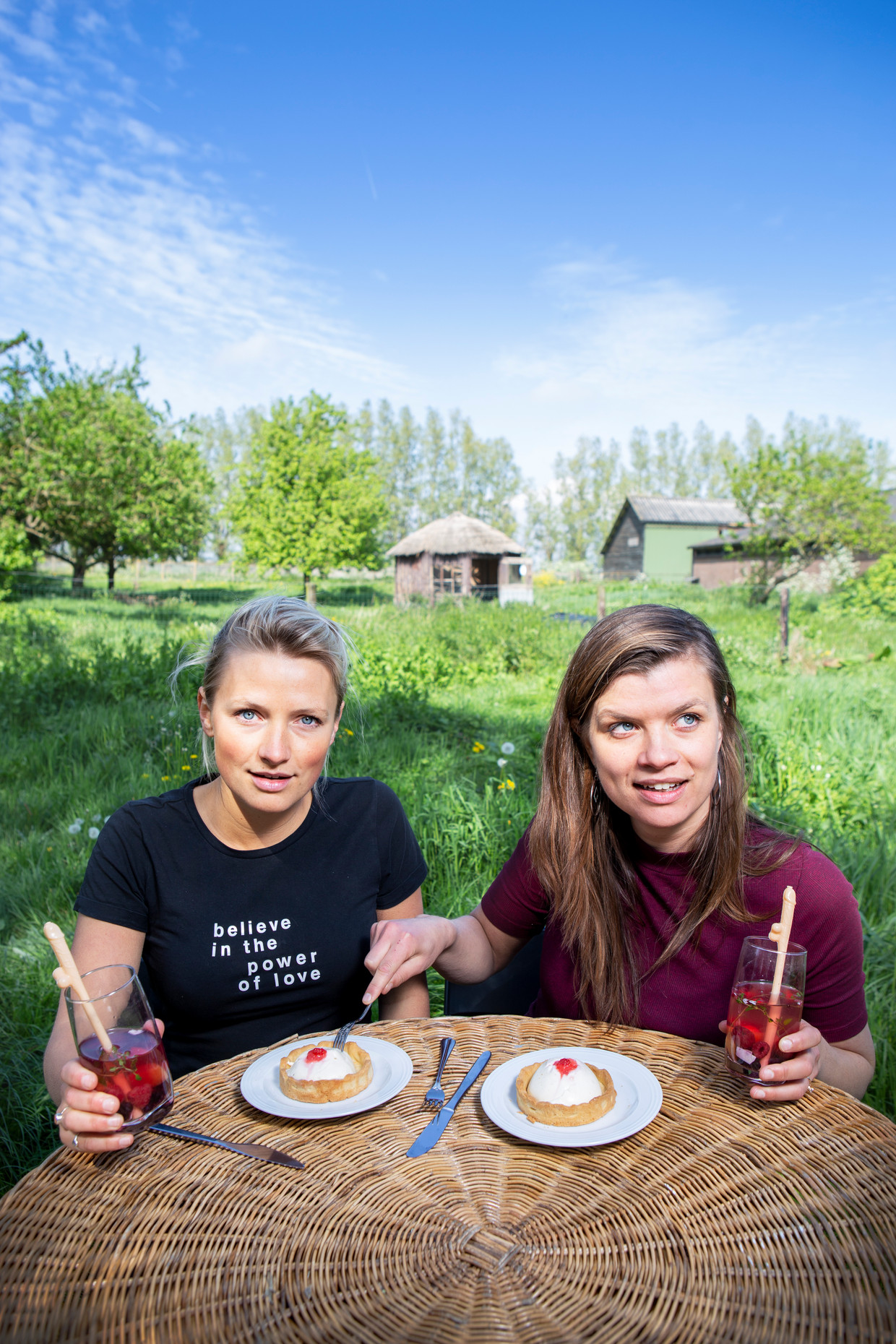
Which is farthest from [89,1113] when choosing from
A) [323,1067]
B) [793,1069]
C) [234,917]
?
[793,1069]

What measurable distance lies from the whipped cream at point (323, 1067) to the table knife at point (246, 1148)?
0.38ft

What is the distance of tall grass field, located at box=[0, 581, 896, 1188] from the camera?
3.07 metres

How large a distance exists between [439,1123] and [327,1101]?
7.4 inches

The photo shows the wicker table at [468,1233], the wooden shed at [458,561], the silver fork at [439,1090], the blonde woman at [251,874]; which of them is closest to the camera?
the wicker table at [468,1233]

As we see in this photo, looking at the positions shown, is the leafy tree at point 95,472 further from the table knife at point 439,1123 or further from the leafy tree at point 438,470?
the leafy tree at point 438,470

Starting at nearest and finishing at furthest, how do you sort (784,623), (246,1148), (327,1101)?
(246,1148)
(327,1101)
(784,623)

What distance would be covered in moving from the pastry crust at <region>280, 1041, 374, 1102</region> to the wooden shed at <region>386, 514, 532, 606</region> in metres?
27.2

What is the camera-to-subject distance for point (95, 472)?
20.2 metres

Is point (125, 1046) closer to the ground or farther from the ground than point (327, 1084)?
farther from the ground

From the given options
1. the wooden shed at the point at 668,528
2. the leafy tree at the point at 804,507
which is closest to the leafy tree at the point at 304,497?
the leafy tree at the point at 804,507

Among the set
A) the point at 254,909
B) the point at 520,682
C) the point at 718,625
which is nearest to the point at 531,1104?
the point at 254,909

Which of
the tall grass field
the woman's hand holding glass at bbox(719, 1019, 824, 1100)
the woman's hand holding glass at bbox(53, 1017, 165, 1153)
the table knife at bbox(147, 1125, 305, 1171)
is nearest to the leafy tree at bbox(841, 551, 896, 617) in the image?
the tall grass field

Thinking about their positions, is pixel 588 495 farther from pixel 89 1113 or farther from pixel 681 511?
pixel 89 1113

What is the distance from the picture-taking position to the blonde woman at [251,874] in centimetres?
169
